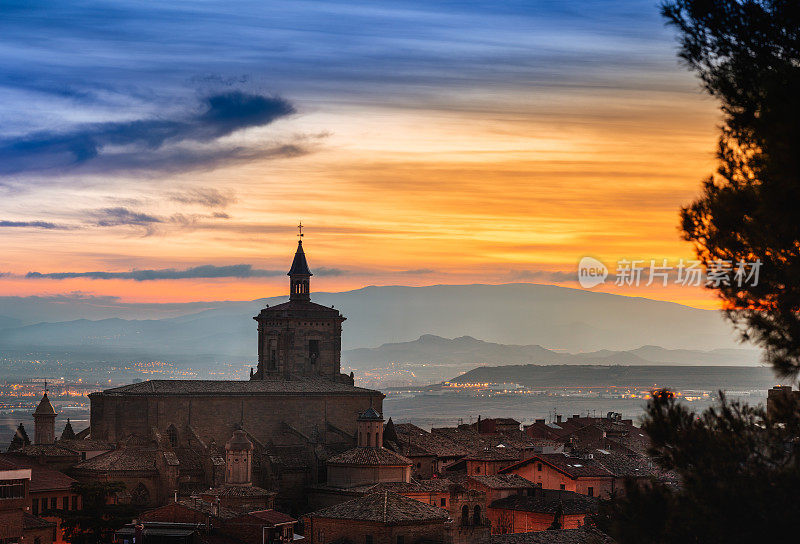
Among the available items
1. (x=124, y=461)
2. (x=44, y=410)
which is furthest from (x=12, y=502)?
(x=44, y=410)

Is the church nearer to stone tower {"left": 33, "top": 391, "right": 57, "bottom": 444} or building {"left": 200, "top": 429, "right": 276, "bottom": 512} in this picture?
building {"left": 200, "top": 429, "right": 276, "bottom": 512}

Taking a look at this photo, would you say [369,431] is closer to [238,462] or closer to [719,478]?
[238,462]

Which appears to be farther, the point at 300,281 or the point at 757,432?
the point at 300,281

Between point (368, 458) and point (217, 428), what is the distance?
431 inches

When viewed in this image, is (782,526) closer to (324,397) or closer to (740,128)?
(740,128)

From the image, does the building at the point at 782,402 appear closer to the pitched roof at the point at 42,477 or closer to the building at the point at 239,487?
the building at the point at 239,487

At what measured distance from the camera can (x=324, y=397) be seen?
239 feet

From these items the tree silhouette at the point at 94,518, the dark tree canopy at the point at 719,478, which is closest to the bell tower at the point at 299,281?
the tree silhouette at the point at 94,518

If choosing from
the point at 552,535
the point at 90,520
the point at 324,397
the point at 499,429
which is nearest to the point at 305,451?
the point at 324,397

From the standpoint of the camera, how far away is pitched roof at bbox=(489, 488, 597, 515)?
201ft

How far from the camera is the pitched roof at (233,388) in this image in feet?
231

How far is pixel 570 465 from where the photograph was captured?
72188mm

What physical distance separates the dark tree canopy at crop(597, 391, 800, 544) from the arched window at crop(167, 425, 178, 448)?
48541 millimetres

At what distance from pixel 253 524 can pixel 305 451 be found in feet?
58.8
